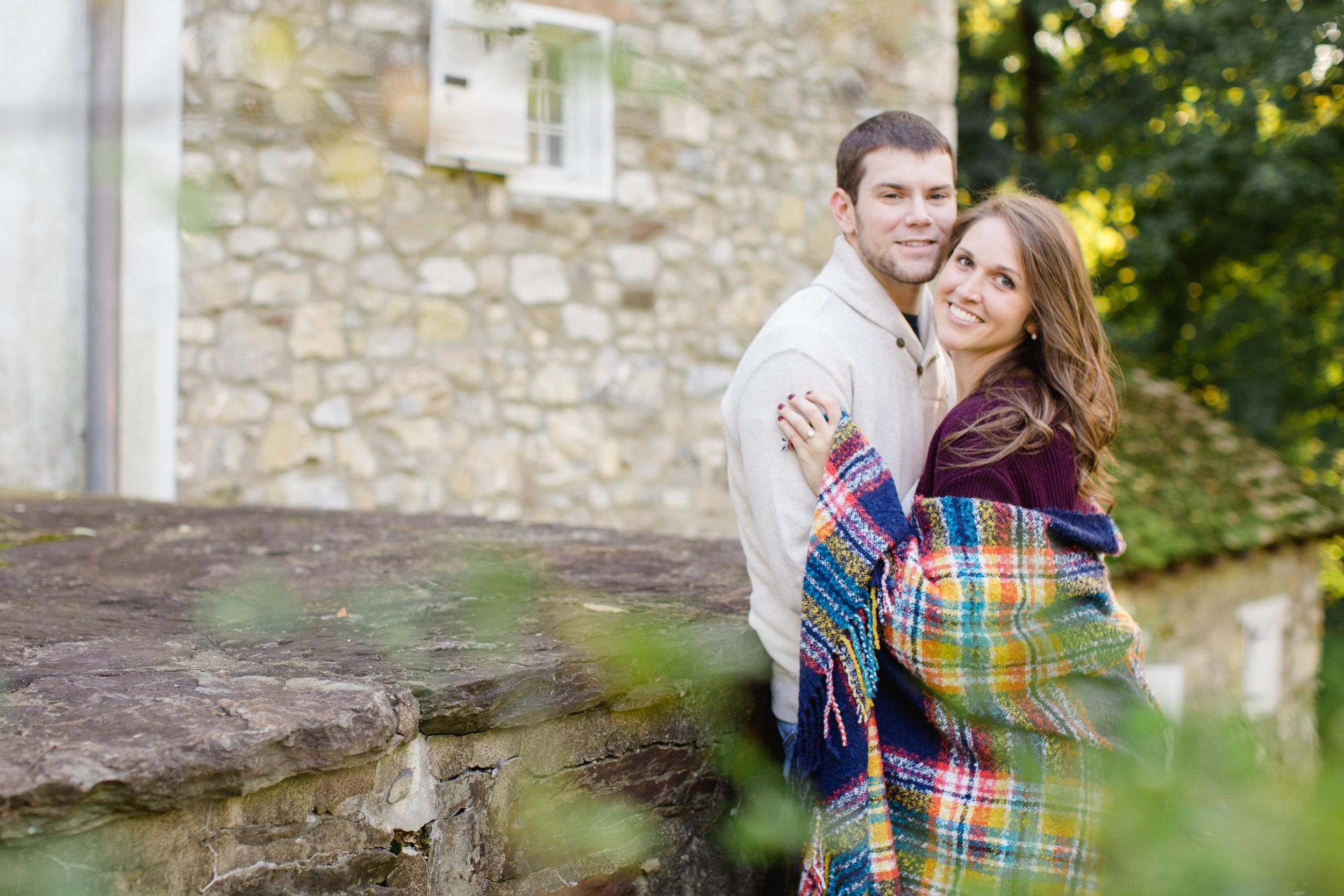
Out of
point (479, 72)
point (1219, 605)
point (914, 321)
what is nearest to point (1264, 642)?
point (1219, 605)

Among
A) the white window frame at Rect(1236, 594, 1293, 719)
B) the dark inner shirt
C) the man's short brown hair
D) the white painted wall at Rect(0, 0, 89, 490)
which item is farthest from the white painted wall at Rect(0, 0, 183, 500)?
the white window frame at Rect(1236, 594, 1293, 719)

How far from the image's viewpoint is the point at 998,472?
153 centimetres

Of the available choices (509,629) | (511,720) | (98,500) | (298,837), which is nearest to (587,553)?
(509,629)

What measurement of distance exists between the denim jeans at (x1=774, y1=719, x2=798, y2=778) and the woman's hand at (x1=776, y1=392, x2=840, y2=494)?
402 mm

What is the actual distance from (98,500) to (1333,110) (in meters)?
10.0

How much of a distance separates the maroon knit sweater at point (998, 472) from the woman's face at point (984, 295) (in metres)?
0.13

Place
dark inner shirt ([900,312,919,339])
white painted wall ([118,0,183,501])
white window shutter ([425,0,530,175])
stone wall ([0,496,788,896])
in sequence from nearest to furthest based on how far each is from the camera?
1. white window shutter ([425,0,530,175])
2. stone wall ([0,496,788,896])
3. dark inner shirt ([900,312,919,339])
4. white painted wall ([118,0,183,501])

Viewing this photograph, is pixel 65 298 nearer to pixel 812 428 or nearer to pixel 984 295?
pixel 812 428

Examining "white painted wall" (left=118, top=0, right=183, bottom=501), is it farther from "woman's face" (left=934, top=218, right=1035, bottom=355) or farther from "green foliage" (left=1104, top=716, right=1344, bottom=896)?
"green foliage" (left=1104, top=716, right=1344, bottom=896)

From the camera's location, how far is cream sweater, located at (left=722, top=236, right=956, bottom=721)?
168cm

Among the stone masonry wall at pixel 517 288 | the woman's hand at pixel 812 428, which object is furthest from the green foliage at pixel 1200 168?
the woman's hand at pixel 812 428

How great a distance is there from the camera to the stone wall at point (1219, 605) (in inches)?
268

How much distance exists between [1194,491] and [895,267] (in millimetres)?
6726

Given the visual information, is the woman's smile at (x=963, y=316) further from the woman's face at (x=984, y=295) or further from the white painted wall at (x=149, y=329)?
the white painted wall at (x=149, y=329)
